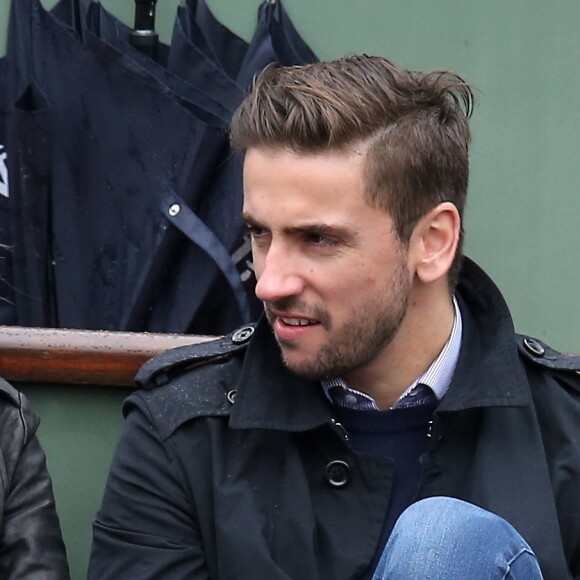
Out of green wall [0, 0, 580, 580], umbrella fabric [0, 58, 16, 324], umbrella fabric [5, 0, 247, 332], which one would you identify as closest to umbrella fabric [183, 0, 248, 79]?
green wall [0, 0, 580, 580]

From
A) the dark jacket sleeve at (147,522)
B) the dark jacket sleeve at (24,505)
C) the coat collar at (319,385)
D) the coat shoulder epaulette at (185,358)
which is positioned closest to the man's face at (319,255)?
the coat collar at (319,385)

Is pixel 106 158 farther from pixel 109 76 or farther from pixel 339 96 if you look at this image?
pixel 339 96

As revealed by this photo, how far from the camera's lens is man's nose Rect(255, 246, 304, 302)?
7.33 ft

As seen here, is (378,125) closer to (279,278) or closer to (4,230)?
(279,278)

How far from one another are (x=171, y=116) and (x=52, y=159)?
0.32 m

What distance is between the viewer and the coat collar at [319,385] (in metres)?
2.35

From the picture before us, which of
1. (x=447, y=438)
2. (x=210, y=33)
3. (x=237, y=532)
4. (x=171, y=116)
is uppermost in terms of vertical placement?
(x=210, y=33)


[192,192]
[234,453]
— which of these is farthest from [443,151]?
[192,192]

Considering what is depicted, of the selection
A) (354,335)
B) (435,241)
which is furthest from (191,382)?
(435,241)

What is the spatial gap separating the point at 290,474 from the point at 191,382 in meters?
0.27

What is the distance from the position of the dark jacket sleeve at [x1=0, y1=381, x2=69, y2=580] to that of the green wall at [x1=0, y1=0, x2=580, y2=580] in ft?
2.47

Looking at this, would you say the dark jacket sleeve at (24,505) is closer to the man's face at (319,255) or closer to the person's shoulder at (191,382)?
A: the person's shoulder at (191,382)

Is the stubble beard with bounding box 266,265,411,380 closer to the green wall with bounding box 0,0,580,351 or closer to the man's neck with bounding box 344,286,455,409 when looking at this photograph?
the man's neck with bounding box 344,286,455,409

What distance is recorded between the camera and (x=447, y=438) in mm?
2408
